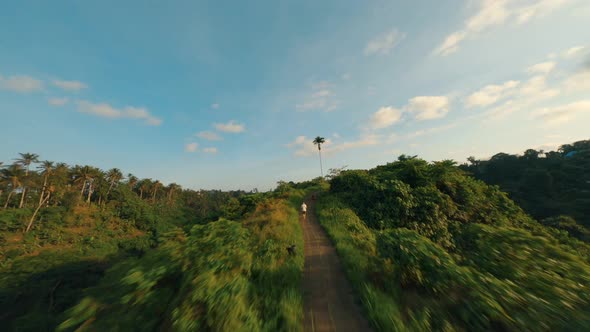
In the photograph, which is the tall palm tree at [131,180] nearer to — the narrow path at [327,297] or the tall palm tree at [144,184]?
the tall palm tree at [144,184]

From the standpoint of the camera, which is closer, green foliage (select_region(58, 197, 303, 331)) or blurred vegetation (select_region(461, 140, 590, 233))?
green foliage (select_region(58, 197, 303, 331))

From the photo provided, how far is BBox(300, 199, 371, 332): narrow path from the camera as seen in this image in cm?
445

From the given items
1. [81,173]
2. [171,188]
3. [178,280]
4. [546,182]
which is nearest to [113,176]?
[81,173]

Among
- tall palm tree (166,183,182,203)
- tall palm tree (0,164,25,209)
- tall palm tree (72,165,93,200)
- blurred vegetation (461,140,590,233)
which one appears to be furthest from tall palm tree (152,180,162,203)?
blurred vegetation (461,140,590,233)

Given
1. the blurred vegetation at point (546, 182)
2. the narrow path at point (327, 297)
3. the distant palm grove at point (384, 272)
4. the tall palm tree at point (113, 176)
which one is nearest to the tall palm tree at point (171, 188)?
the tall palm tree at point (113, 176)

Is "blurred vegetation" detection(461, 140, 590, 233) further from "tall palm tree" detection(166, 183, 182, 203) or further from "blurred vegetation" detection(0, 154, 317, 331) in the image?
"tall palm tree" detection(166, 183, 182, 203)

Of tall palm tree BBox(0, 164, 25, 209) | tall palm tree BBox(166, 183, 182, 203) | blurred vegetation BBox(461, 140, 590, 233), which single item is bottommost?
blurred vegetation BBox(461, 140, 590, 233)

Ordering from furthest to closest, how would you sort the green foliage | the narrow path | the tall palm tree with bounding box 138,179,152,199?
1. the tall palm tree with bounding box 138,179,152,199
2. the narrow path
3. the green foliage

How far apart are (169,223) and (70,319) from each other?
261 ft

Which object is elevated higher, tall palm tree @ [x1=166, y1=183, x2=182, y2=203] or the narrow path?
tall palm tree @ [x1=166, y1=183, x2=182, y2=203]

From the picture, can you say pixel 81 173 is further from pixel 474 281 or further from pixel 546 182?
pixel 546 182

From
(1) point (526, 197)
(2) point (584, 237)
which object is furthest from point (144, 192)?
→ (1) point (526, 197)

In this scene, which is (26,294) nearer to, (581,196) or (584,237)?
(584,237)

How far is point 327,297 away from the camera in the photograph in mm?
5387
